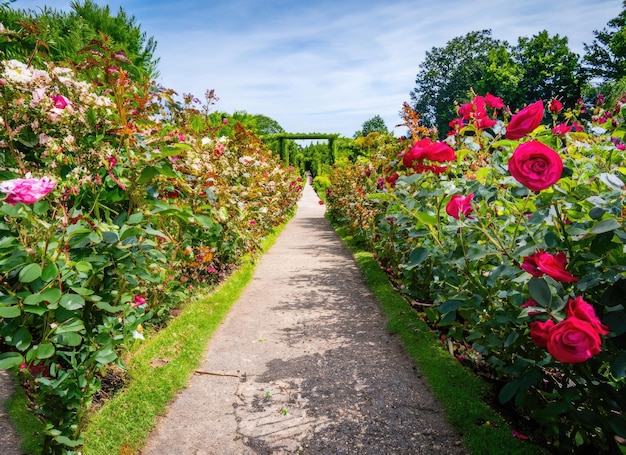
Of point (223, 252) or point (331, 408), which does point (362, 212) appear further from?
point (331, 408)

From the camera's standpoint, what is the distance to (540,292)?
1.46 m

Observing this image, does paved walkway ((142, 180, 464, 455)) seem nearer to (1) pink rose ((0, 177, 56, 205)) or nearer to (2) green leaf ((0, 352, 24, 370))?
(2) green leaf ((0, 352, 24, 370))

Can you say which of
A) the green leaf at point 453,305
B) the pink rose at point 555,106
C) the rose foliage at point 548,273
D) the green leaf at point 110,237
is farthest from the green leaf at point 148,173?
the pink rose at point 555,106

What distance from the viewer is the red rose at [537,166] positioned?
1.30m

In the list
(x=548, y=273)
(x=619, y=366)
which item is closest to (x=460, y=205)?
(x=548, y=273)

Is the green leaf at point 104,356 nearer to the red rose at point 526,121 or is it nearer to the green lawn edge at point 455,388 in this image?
the green lawn edge at point 455,388

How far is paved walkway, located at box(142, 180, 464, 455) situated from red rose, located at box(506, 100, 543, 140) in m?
1.56

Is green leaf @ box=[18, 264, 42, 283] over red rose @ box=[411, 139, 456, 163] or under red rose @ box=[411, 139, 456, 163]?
under

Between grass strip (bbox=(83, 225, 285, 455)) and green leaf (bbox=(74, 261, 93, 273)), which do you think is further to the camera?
grass strip (bbox=(83, 225, 285, 455))

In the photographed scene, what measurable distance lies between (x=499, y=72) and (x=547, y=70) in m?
4.19

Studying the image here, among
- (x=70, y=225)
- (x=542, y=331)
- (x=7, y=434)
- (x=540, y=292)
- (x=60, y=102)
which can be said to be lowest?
(x=7, y=434)

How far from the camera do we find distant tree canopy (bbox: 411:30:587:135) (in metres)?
36.2

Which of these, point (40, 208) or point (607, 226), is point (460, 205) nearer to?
point (607, 226)

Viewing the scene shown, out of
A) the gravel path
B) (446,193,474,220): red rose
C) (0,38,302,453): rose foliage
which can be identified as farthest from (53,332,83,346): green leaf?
(446,193,474,220): red rose
